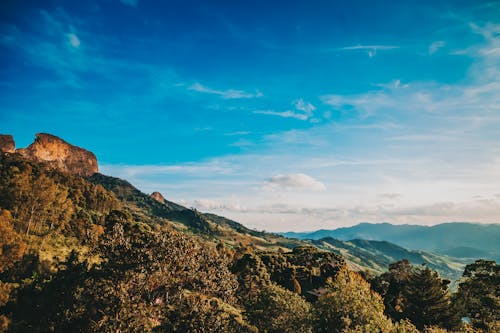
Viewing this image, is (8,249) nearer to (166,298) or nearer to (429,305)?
(166,298)

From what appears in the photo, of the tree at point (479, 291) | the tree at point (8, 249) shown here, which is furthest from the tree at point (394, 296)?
the tree at point (8, 249)

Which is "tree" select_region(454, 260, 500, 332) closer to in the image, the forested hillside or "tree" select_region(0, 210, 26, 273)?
the forested hillside

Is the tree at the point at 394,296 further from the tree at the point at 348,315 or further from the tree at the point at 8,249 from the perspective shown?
the tree at the point at 8,249

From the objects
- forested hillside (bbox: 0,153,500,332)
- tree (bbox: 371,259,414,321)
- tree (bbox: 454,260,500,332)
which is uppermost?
forested hillside (bbox: 0,153,500,332)

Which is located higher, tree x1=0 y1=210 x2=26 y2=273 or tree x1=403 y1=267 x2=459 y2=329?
tree x1=0 y1=210 x2=26 y2=273

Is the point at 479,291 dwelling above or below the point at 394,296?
above

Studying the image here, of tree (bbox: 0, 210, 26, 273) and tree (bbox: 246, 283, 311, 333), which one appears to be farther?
tree (bbox: 0, 210, 26, 273)

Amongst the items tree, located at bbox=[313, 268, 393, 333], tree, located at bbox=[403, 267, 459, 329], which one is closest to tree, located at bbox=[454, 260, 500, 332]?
tree, located at bbox=[403, 267, 459, 329]

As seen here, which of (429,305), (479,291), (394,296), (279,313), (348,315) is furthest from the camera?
(394,296)

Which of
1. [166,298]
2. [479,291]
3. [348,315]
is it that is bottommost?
[479,291]

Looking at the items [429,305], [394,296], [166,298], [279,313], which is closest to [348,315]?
[279,313]

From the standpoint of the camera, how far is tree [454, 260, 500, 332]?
211ft

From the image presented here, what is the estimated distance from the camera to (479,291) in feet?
239

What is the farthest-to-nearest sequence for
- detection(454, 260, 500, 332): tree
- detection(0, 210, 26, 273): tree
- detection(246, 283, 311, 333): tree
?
detection(454, 260, 500, 332): tree < detection(0, 210, 26, 273): tree < detection(246, 283, 311, 333): tree
